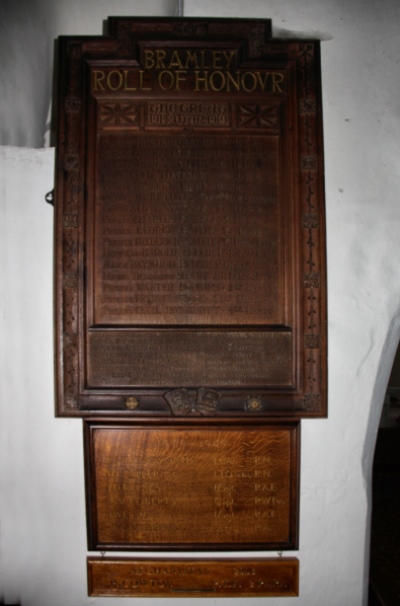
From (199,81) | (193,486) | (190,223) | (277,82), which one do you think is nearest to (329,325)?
(190,223)

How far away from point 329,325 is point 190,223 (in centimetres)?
86

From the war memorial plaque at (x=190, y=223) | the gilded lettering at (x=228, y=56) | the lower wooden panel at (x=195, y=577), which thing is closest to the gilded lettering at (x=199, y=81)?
the war memorial plaque at (x=190, y=223)

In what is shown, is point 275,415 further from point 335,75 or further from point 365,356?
point 335,75

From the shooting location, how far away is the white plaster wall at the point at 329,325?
2.17 m

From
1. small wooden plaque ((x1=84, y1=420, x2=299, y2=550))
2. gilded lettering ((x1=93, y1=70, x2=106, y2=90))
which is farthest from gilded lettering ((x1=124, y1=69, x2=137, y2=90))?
small wooden plaque ((x1=84, y1=420, x2=299, y2=550))

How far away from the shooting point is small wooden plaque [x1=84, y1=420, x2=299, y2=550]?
7.09ft

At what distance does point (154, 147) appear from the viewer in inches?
86.4

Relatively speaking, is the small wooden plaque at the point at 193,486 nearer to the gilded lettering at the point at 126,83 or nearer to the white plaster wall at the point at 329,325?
the white plaster wall at the point at 329,325

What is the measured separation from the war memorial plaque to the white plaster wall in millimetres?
116

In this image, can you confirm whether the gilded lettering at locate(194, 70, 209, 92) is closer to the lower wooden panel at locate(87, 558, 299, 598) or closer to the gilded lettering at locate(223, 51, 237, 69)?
the gilded lettering at locate(223, 51, 237, 69)

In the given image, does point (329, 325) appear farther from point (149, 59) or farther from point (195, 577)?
point (149, 59)

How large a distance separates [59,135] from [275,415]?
1.75m

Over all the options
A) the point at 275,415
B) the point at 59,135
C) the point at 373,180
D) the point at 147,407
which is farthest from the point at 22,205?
the point at 373,180

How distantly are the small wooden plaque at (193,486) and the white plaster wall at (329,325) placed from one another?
0.33ft
